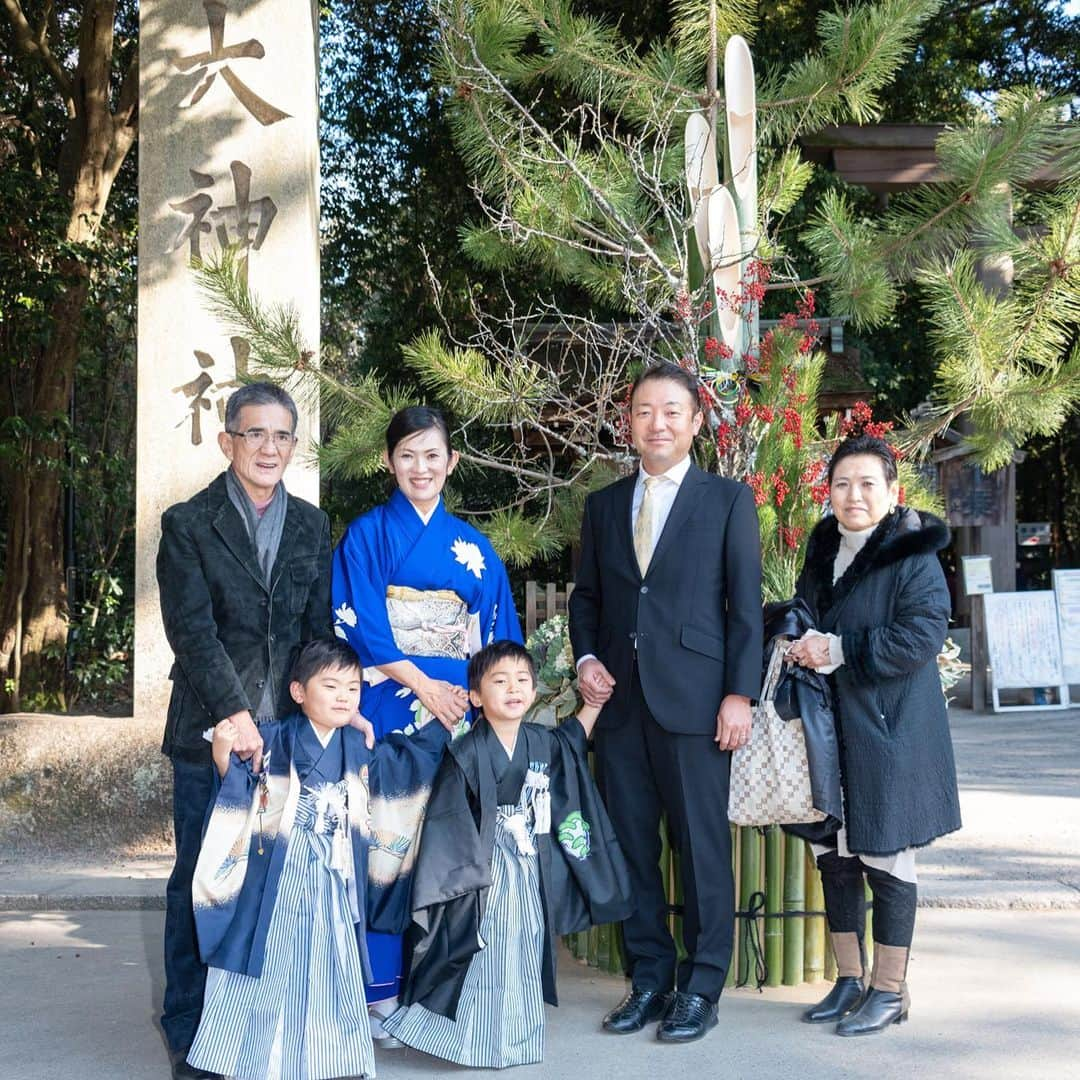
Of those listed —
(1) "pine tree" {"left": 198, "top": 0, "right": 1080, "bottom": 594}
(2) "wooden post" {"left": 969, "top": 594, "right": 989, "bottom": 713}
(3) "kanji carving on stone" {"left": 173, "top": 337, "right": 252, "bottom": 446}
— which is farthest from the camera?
(2) "wooden post" {"left": 969, "top": 594, "right": 989, "bottom": 713}

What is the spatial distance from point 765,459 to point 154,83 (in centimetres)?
339

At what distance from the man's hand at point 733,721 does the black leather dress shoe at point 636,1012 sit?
672 mm

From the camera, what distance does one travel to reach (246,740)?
270 cm

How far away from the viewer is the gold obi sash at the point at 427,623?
10.1 ft

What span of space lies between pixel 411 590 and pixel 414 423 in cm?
43

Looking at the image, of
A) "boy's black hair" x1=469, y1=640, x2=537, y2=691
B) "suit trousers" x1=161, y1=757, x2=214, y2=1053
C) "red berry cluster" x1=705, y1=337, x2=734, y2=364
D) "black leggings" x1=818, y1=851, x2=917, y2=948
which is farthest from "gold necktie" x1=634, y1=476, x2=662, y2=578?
"suit trousers" x1=161, y1=757, x2=214, y2=1053

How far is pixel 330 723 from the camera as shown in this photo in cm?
278

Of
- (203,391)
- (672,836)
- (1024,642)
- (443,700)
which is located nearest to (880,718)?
(672,836)

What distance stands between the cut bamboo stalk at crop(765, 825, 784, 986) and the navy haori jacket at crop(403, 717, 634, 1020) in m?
0.52

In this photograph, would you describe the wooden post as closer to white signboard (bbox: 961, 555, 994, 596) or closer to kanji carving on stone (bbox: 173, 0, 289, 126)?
white signboard (bbox: 961, 555, 994, 596)

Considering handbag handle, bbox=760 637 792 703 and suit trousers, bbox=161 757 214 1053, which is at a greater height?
handbag handle, bbox=760 637 792 703

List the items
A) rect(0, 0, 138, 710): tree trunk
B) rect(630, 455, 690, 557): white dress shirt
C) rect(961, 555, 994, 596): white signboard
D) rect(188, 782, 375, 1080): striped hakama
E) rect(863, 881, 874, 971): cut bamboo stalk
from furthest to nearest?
1. rect(961, 555, 994, 596): white signboard
2. rect(0, 0, 138, 710): tree trunk
3. rect(863, 881, 874, 971): cut bamboo stalk
4. rect(630, 455, 690, 557): white dress shirt
5. rect(188, 782, 375, 1080): striped hakama

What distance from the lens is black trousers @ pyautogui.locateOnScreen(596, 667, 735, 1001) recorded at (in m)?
2.93

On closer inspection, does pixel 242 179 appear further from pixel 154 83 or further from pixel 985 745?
pixel 985 745
